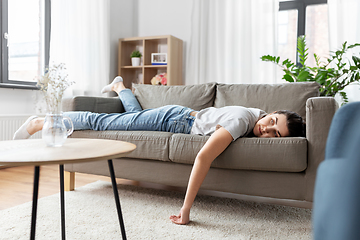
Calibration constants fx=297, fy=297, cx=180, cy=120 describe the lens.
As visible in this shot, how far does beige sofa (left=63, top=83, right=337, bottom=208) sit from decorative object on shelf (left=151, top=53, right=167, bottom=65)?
1.59 m

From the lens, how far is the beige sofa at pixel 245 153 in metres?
1.43

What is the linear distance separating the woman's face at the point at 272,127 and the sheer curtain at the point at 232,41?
1.99m

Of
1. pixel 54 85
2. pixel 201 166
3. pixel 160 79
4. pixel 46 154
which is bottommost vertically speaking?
pixel 201 166

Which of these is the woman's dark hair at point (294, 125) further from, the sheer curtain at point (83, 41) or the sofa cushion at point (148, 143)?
the sheer curtain at point (83, 41)

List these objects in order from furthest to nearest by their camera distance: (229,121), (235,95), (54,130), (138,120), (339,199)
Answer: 1. (235,95)
2. (138,120)
3. (229,121)
4. (54,130)
5. (339,199)

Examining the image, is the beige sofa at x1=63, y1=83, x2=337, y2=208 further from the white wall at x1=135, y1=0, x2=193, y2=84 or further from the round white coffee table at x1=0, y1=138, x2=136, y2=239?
the white wall at x1=135, y1=0, x2=193, y2=84

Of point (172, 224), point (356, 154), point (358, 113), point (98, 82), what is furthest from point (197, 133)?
point (98, 82)

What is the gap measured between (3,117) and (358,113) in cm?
A: 287

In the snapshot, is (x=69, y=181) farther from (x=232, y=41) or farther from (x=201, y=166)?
(x=232, y=41)

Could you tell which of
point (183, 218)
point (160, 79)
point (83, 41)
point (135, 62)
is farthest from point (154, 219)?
point (135, 62)

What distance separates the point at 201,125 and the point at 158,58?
2286 mm

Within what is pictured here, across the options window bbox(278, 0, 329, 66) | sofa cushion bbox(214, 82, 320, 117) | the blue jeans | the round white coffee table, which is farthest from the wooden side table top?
window bbox(278, 0, 329, 66)

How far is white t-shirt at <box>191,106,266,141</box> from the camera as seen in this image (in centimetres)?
153

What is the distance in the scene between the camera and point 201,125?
1.76 m
